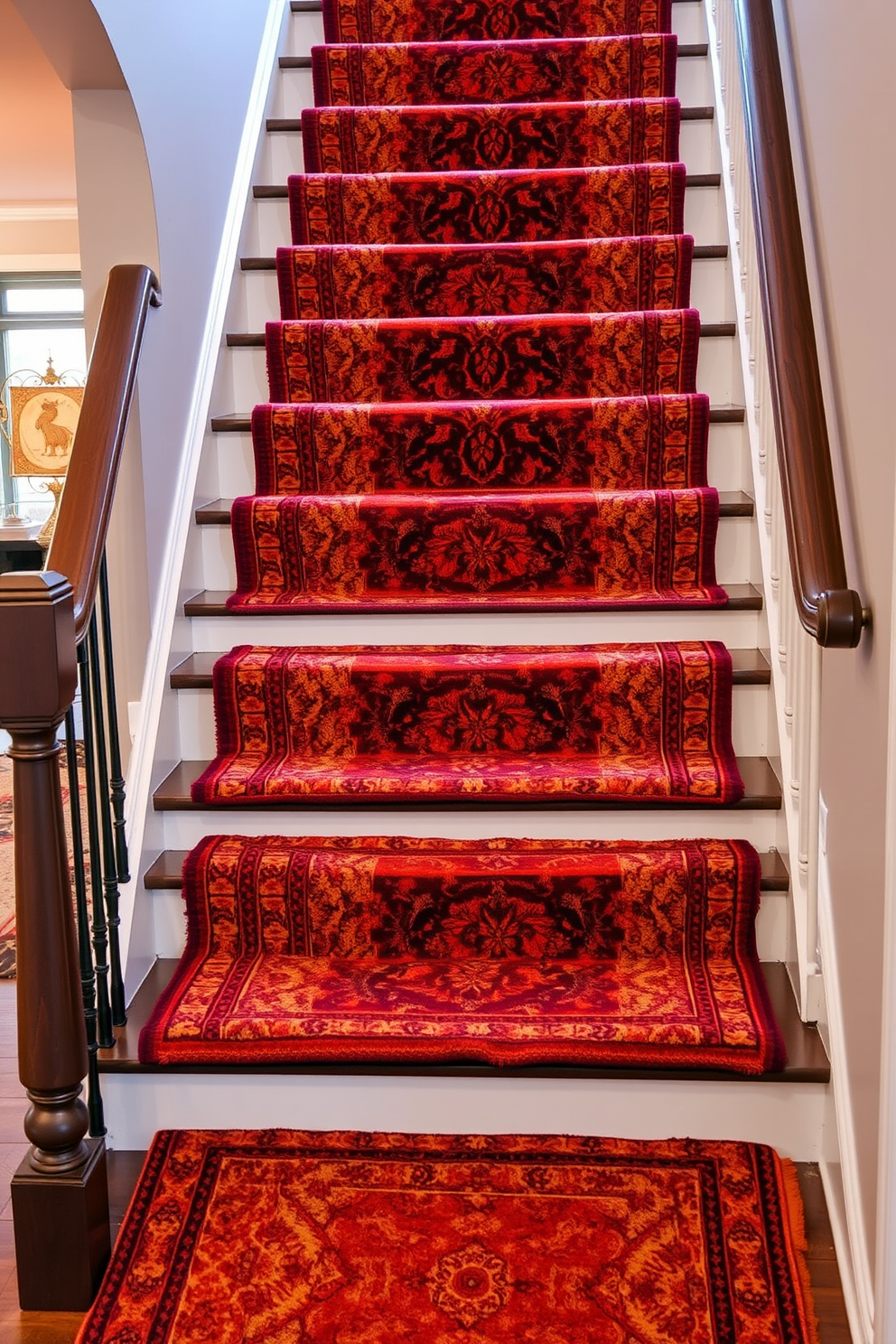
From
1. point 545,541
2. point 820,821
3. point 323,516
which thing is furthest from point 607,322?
point 820,821

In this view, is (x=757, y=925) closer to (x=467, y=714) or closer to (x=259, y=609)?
(x=467, y=714)

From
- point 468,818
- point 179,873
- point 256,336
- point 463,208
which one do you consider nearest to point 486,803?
point 468,818

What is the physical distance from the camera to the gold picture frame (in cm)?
794

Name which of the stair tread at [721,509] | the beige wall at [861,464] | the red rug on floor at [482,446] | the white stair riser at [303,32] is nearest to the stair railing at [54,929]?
the stair tread at [721,509]

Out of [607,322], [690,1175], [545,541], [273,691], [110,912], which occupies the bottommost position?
[690,1175]

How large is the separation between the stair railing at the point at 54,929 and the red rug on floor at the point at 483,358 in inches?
42.7

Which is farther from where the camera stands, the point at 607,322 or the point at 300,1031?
the point at 607,322

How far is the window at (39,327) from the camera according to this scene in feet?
31.1

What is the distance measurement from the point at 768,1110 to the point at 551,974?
15.6 inches

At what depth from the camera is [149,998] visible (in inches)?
83.7

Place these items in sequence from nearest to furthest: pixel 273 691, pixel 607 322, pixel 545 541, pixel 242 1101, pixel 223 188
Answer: pixel 242 1101 < pixel 273 691 < pixel 545 541 < pixel 607 322 < pixel 223 188

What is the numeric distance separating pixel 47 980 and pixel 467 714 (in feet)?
3.20

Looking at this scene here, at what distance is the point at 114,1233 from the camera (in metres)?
1.81

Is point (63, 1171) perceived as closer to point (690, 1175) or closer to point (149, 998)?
point (149, 998)
